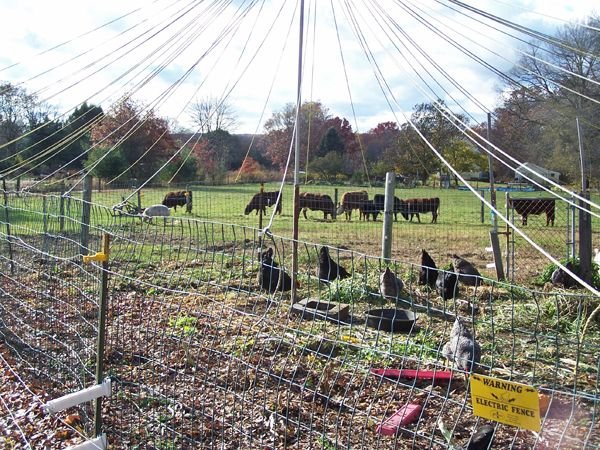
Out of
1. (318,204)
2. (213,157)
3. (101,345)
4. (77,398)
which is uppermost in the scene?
(213,157)

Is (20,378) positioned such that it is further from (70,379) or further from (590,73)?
(590,73)

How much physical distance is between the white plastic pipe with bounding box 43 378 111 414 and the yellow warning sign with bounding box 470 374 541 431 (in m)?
1.86

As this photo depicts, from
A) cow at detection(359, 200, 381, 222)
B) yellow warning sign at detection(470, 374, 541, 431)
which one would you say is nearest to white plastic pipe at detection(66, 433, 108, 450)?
yellow warning sign at detection(470, 374, 541, 431)

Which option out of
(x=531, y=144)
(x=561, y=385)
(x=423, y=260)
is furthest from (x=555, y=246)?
(x=561, y=385)

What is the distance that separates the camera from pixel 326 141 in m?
30.9

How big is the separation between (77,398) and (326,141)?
28764mm

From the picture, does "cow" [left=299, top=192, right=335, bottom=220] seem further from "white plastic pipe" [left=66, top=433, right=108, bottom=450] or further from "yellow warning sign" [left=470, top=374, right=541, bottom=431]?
"yellow warning sign" [left=470, top=374, right=541, bottom=431]

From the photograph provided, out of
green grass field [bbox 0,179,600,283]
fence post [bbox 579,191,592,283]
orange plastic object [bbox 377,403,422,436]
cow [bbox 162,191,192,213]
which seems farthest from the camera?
cow [bbox 162,191,192,213]

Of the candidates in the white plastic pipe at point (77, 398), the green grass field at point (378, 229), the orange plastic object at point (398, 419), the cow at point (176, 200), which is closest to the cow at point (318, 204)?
the green grass field at point (378, 229)

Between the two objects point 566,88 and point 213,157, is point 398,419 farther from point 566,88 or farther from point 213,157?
point 213,157

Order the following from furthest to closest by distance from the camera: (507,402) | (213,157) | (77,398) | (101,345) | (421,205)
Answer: (213,157), (421,205), (101,345), (77,398), (507,402)

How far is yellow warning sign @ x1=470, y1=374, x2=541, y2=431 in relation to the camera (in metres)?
1.82

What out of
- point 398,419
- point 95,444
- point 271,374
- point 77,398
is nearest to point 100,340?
point 77,398

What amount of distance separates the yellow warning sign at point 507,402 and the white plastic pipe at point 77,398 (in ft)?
6.10
